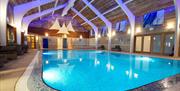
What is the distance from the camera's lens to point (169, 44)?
8906 mm

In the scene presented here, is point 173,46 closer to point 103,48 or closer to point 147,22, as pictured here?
point 147,22

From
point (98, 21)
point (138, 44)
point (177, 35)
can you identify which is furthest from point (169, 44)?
point (98, 21)

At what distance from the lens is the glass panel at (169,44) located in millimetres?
8664

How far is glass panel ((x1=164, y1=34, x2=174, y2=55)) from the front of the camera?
8664 mm

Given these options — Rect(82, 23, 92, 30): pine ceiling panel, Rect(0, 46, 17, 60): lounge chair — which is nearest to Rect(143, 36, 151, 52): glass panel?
Rect(82, 23, 92, 30): pine ceiling panel

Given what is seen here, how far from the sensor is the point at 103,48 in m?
16.7

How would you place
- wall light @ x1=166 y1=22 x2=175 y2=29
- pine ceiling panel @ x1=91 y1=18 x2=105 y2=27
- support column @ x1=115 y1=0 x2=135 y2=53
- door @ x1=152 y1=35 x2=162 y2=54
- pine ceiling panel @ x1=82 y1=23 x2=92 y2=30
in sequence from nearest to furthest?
wall light @ x1=166 y1=22 x2=175 y2=29
door @ x1=152 y1=35 x2=162 y2=54
support column @ x1=115 y1=0 x2=135 y2=53
pine ceiling panel @ x1=91 y1=18 x2=105 y2=27
pine ceiling panel @ x1=82 y1=23 x2=92 y2=30

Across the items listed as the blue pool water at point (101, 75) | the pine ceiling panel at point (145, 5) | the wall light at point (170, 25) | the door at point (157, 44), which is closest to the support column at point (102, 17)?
the pine ceiling panel at point (145, 5)

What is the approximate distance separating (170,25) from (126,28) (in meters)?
4.58

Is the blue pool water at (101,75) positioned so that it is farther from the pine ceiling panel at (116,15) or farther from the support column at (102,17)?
the support column at (102,17)

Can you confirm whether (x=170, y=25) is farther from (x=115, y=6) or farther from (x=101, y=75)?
(x=101, y=75)

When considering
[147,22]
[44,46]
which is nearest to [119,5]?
[147,22]

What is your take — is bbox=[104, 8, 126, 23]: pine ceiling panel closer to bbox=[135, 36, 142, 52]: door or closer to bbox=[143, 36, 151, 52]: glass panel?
bbox=[135, 36, 142, 52]: door

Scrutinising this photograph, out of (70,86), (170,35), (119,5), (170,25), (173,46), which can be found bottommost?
(70,86)
